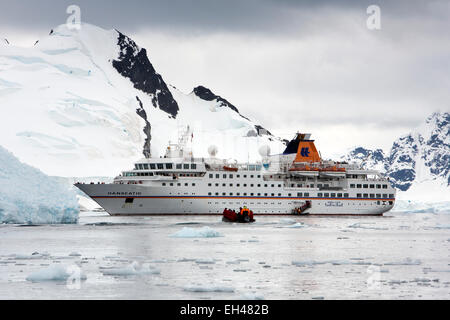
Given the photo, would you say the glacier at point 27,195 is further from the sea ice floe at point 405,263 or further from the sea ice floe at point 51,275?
the sea ice floe at point 405,263

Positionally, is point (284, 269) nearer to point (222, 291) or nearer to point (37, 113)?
point (222, 291)

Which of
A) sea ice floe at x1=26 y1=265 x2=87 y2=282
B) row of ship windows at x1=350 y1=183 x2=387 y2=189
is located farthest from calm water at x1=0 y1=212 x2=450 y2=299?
row of ship windows at x1=350 y1=183 x2=387 y2=189

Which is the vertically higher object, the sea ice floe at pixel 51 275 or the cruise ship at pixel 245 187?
the cruise ship at pixel 245 187

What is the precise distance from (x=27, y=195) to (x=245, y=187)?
99.8 ft

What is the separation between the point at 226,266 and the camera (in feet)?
79.5

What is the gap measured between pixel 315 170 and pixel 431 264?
157 feet

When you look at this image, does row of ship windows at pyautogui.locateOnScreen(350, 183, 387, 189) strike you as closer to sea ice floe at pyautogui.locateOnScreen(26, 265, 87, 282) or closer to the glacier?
the glacier

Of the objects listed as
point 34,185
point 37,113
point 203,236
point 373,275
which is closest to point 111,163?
point 37,113

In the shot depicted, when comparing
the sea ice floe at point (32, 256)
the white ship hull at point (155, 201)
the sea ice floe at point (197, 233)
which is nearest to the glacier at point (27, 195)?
the sea ice floe at point (197, 233)

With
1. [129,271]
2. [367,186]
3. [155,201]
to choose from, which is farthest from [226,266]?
[367,186]

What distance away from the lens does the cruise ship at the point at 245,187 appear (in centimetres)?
6756

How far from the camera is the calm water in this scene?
18.7 m

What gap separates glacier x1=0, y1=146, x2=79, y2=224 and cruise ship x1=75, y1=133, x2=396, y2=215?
2056cm

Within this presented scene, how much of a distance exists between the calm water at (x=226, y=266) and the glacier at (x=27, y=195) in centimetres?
384
